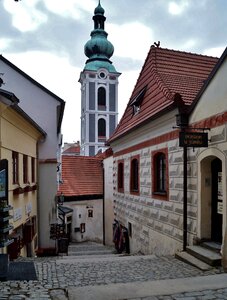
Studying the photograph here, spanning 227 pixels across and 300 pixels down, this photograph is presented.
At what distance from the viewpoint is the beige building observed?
9586 millimetres

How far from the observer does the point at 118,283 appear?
20.6 ft

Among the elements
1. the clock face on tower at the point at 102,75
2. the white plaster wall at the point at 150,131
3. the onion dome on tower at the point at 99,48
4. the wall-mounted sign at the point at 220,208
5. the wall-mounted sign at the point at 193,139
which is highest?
the onion dome on tower at the point at 99,48

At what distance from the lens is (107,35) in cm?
5716

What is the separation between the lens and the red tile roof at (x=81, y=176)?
23.8 metres

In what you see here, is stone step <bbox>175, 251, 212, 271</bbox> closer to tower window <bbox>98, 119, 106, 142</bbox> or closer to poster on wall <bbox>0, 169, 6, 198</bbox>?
poster on wall <bbox>0, 169, 6, 198</bbox>

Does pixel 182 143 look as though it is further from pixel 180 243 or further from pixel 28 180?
pixel 28 180

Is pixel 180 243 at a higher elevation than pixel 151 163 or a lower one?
lower

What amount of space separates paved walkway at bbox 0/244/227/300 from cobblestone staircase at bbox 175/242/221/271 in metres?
0.19

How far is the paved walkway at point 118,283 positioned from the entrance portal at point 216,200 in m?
1.24

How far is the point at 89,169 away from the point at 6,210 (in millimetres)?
19210

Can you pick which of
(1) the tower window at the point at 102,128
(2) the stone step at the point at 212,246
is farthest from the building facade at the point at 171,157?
(1) the tower window at the point at 102,128

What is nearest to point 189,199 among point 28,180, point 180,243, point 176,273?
point 180,243

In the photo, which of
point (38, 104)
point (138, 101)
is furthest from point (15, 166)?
point (138, 101)

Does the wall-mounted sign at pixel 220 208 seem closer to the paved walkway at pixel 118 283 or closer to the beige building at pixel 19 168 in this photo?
the paved walkway at pixel 118 283
